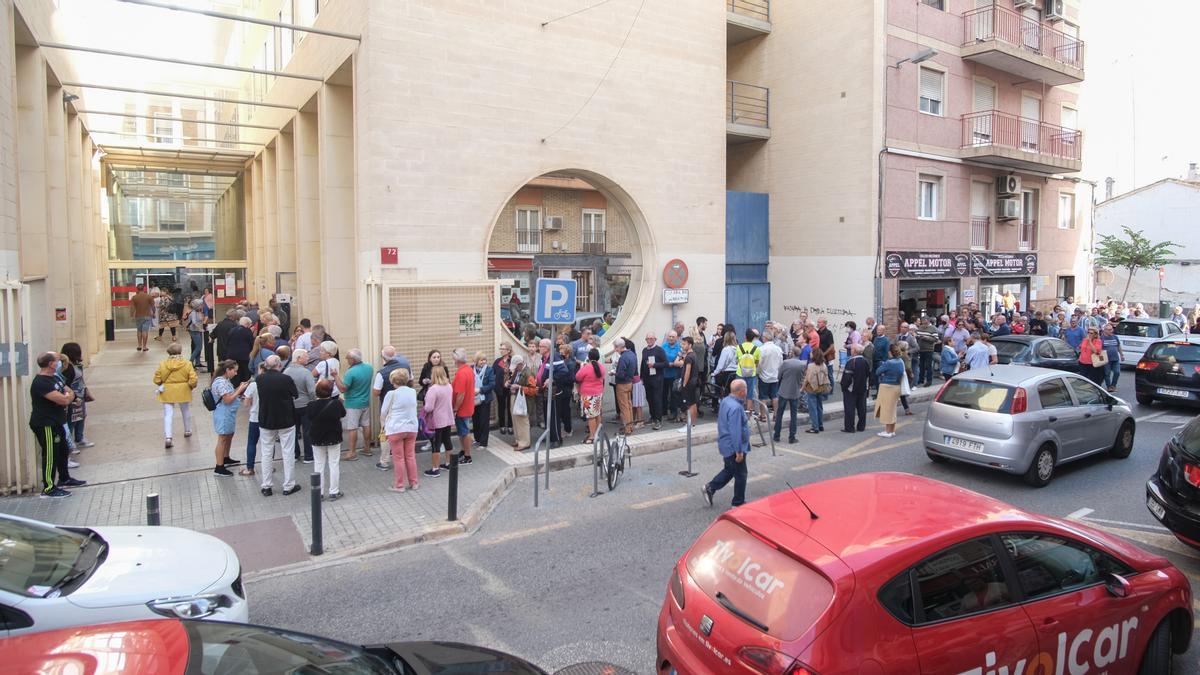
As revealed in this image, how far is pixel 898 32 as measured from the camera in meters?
19.9

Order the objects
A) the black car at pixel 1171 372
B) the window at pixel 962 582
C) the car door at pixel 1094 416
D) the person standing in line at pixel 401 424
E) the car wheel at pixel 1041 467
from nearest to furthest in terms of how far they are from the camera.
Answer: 1. the window at pixel 962 582
2. the person standing in line at pixel 401 424
3. the car wheel at pixel 1041 467
4. the car door at pixel 1094 416
5. the black car at pixel 1171 372

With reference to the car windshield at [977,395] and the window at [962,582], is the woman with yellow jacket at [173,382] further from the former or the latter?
the car windshield at [977,395]

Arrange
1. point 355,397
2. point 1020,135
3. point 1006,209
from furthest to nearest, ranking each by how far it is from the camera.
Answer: point 1020,135 < point 1006,209 < point 355,397

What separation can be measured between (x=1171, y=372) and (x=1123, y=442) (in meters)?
5.38

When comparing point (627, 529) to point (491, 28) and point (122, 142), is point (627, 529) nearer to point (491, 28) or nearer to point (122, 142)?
point (491, 28)

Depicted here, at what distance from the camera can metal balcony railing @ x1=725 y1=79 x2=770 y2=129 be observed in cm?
2173

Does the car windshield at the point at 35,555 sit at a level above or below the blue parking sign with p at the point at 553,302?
below

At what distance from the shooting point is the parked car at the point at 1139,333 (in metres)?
20.6

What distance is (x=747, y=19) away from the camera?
20875 millimetres

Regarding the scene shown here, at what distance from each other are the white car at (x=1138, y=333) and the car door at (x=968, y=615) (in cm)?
2040

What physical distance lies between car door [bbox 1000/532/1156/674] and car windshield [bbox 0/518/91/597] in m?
5.94

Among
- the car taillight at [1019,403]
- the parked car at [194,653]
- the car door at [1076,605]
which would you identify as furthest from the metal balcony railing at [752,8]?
the parked car at [194,653]

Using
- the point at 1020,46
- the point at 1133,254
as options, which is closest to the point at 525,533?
the point at 1020,46

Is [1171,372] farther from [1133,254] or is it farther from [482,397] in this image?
[1133,254]
